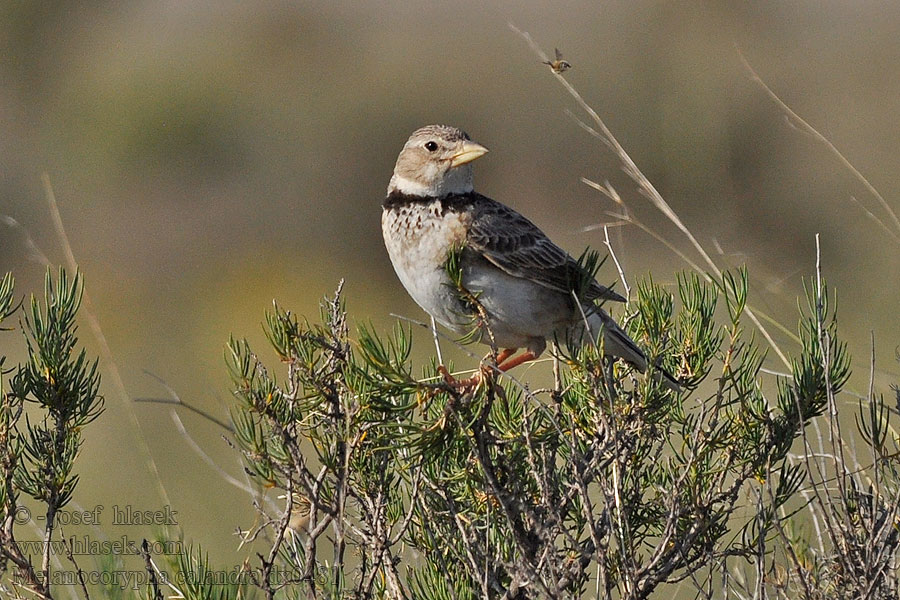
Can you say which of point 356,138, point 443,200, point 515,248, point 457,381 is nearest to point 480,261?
point 515,248

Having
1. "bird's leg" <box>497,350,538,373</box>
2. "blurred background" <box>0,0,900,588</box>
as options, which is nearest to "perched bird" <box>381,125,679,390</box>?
"bird's leg" <box>497,350,538,373</box>

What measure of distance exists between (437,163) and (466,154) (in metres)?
0.12

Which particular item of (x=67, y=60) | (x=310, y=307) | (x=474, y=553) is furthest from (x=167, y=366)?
(x=67, y=60)

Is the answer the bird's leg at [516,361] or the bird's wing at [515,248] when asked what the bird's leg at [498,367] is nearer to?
the bird's leg at [516,361]

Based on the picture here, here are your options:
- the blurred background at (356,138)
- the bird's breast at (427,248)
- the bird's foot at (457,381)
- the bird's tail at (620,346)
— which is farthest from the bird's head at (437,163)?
the blurred background at (356,138)

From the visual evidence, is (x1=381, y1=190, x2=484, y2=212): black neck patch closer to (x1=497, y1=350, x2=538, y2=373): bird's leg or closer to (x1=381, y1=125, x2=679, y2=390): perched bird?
(x1=381, y1=125, x2=679, y2=390): perched bird

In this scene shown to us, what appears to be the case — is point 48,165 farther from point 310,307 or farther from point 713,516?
point 713,516

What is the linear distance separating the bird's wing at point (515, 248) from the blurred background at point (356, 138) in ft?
20.4

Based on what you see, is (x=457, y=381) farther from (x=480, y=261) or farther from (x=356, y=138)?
(x=356, y=138)

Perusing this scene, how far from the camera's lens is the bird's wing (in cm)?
399

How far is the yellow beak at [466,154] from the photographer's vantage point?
4250 mm

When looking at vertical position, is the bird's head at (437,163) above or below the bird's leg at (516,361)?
above

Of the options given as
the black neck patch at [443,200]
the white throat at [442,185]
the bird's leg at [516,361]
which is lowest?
the bird's leg at [516,361]

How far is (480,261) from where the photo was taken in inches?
157
